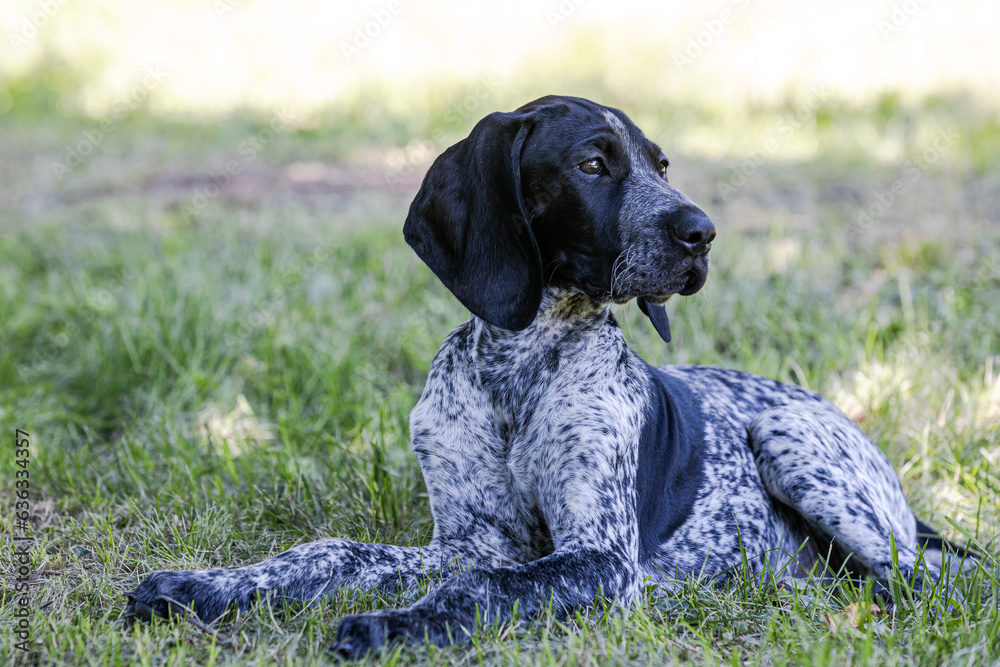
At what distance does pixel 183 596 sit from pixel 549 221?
59.0 inches

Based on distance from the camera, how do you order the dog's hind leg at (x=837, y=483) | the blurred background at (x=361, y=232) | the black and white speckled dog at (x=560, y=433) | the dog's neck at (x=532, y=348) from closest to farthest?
the black and white speckled dog at (x=560, y=433) → the dog's neck at (x=532, y=348) → the dog's hind leg at (x=837, y=483) → the blurred background at (x=361, y=232)

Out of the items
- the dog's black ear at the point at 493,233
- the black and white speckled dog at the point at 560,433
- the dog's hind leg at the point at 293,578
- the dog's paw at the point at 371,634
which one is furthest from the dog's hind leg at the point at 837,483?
the dog's paw at the point at 371,634

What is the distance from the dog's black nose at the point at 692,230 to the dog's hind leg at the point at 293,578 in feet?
Result: 3.87

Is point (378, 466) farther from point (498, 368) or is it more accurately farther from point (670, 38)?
point (670, 38)

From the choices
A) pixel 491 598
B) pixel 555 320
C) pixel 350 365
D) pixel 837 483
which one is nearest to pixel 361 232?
pixel 350 365

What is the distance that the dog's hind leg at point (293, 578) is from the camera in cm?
258

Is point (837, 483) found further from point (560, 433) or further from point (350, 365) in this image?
point (350, 365)

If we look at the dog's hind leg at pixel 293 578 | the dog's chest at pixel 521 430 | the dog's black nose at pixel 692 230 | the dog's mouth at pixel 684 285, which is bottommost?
the dog's hind leg at pixel 293 578

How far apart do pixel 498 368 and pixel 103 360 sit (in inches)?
104

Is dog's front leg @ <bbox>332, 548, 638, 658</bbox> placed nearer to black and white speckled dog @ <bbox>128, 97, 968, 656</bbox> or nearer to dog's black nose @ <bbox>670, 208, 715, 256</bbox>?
black and white speckled dog @ <bbox>128, 97, 968, 656</bbox>

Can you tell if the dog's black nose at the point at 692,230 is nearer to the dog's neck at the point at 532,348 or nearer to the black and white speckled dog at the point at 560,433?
the black and white speckled dog at the point at 560,433

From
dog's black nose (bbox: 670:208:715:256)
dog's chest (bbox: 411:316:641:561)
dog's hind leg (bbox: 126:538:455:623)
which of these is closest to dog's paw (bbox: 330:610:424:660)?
dog's hind leg (bbox: 126:538:455:623)

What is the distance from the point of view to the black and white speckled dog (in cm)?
270

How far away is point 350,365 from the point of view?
4656mm
